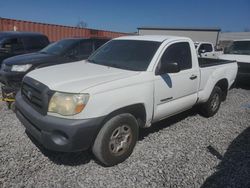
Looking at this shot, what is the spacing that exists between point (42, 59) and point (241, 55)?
733 cm

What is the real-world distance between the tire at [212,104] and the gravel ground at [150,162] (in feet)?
2.25

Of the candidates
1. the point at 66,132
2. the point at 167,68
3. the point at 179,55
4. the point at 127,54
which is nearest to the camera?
the point at 66,132

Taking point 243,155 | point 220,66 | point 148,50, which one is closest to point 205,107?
point 220,66

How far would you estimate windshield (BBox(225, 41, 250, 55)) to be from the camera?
9.92m

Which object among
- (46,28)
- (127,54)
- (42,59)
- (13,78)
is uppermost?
(46,28)

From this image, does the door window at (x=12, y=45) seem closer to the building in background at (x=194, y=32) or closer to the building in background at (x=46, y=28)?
the building in background at (x=46, y=28)

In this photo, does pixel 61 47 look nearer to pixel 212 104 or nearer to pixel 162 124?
pixel 162 124

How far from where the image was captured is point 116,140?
349 centimetres

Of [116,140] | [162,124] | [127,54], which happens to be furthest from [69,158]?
[162,124]

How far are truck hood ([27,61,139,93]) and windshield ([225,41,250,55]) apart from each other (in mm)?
7808

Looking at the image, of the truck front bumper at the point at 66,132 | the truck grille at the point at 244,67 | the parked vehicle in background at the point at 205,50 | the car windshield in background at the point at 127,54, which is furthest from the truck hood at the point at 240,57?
the truck front bumper at the point at 66,132

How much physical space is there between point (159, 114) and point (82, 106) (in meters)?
1.51

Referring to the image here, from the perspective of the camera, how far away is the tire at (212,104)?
5602mm

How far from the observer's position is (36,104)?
133 inches
